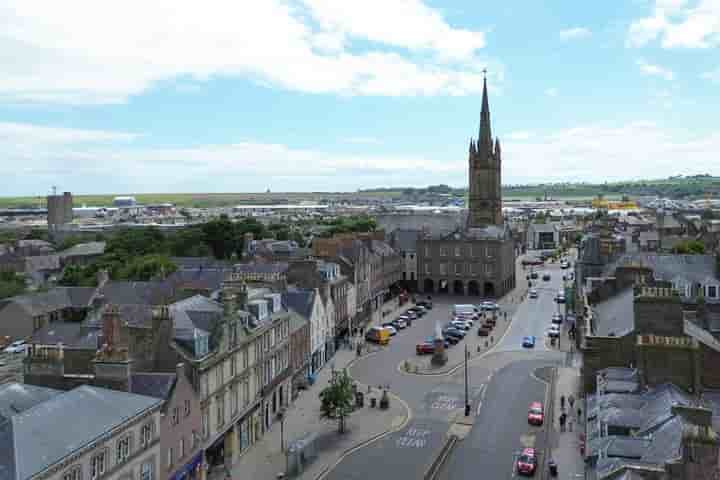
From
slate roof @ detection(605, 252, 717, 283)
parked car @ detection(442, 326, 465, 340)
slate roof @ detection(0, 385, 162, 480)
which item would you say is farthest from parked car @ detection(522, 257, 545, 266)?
slate roof @ detection(0, 385, 162, 480)

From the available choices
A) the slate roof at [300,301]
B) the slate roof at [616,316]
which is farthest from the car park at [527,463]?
the slate roof at [300,301]

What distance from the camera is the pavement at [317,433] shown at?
1420 inches

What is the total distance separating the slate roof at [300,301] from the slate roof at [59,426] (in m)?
26.6

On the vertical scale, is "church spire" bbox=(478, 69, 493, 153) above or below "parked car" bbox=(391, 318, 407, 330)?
above

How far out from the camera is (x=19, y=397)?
27438 mm

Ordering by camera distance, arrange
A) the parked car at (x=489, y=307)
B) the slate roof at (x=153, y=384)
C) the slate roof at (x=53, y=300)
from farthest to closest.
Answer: the parked car at (x=489, y=307), the slate roof at (x=53, y=300), the slate roof at (x=153, y=384)

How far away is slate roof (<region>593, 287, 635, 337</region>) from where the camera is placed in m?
36.1

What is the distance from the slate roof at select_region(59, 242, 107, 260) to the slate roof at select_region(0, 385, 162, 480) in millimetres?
108712

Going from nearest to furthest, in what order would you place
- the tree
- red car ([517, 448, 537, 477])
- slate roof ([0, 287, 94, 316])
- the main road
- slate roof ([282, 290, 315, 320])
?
red car ([517, 448, 537, 477]) < the main road < the tree < slate roof ([282, 290, 315, 320]) < slate roof ([0, 287, 94, 316])

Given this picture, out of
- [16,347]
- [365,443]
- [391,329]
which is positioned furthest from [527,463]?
[16,347]

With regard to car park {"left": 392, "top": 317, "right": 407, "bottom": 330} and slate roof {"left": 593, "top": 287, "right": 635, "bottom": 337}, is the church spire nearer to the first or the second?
car park {"left": 392, "top": 317, "right": 407, "bottom": 330}

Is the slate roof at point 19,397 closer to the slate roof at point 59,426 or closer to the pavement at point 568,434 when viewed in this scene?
the slate roof at point 59,426

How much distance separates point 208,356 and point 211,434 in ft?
14.3

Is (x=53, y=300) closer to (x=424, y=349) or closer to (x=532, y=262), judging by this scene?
(x=424, y=349)
